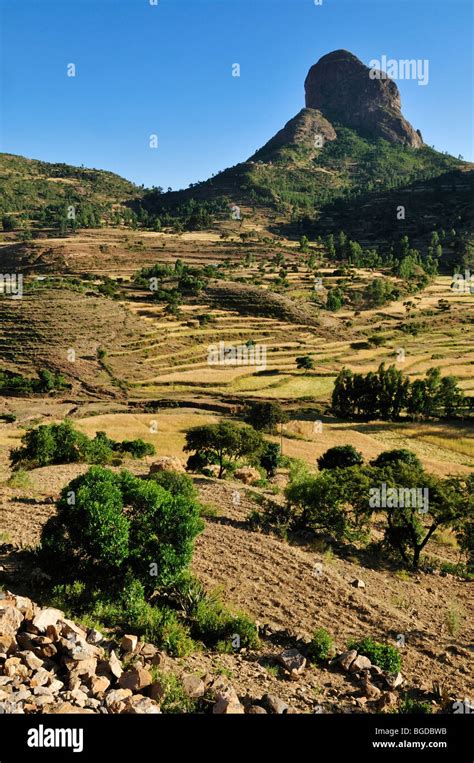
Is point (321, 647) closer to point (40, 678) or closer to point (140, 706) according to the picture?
point (140, 706)

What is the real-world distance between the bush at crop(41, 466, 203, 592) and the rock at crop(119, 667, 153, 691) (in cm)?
456

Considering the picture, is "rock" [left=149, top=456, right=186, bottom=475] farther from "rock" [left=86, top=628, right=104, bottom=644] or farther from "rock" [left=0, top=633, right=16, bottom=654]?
"rock" [left=0, top=633, right=16, bottom=654]

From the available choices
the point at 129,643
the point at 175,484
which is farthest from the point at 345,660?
the point at 175,484

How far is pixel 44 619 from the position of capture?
1238 cm

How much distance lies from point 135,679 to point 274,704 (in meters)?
3.52

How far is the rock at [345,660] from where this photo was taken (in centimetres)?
1491

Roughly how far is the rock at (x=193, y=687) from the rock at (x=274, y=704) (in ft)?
5.26

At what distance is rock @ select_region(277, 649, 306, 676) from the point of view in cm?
1432

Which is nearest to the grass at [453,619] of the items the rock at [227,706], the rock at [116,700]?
the rock at [227,706]

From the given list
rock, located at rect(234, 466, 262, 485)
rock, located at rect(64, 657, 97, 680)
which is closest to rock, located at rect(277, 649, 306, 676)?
rock, located at rect(64, 657, 97, 680)

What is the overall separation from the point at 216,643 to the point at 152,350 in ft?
301

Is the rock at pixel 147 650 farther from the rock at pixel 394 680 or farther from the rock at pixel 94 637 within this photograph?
the rock at pixel 394 680

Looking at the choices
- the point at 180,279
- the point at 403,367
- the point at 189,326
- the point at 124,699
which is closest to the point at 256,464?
the point at 124,699

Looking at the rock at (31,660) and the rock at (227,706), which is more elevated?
the rock at (31,660)
